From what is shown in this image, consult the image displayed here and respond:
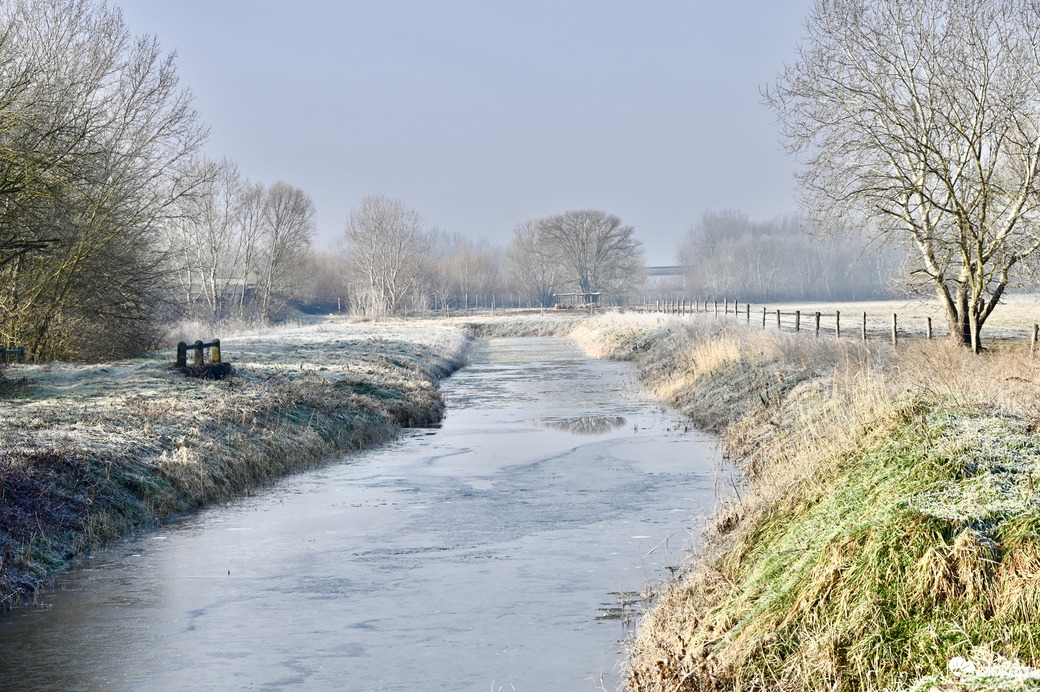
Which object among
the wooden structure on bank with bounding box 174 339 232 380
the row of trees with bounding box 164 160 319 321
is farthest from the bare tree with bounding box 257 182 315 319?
the wooden structure on bank with bounding box 174 339 232 380

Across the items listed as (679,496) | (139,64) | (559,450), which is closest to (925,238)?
(559,450)

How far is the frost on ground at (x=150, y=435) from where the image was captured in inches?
393

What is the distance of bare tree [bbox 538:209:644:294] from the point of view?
327 feet

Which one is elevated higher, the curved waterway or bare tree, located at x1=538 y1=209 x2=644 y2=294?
bare tree, located at x1=538 y1=209 x2=644 y2=294

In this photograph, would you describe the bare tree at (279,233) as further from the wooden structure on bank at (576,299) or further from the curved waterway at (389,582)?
the curved waterway at (389,582)

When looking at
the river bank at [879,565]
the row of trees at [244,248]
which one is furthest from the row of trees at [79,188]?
the row of trees at [244,248]

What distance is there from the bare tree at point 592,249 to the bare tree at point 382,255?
20259 millimetres

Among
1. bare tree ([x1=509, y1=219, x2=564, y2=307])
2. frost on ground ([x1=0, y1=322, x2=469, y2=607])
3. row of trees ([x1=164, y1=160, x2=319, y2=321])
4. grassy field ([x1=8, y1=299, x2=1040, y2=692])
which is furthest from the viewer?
bare tree ([x1=509, y1=219, x2=564, y2=307])

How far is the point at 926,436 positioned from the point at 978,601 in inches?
96.3

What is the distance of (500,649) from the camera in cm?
711

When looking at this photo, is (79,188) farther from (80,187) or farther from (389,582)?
(389,582)

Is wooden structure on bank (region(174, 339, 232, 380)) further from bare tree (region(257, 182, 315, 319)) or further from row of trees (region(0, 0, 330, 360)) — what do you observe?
bare tree (region(257, 182, 315, 319))

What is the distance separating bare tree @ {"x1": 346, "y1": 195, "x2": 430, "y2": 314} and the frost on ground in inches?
2275

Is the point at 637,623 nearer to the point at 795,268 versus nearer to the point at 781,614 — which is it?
the point at 781,614
